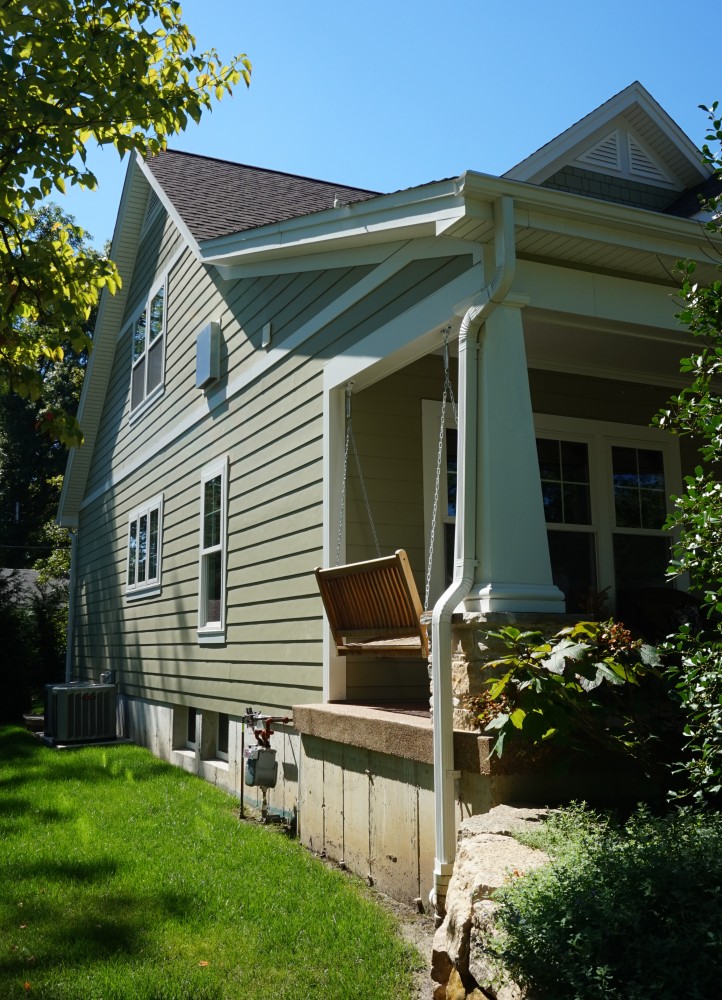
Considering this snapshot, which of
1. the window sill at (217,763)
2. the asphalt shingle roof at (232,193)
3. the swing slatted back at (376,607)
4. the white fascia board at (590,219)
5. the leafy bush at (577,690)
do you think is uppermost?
the asphalt shingle roof at (232,193)

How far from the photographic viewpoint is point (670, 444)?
8.34 meters

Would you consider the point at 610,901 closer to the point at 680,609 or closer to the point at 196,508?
the point at 680,609

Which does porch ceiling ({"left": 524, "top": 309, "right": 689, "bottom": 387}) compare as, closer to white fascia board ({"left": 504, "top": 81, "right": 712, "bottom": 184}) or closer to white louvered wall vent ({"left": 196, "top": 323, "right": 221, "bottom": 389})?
white fascia board ({"left": 504, "top": 81, "right": 712, "bottom": 184})

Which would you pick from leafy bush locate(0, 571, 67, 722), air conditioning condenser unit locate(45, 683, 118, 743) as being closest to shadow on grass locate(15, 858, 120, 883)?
air conditioning condenser unit locate(45, 683, 118, 743)

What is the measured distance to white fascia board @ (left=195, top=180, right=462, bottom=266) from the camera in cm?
510

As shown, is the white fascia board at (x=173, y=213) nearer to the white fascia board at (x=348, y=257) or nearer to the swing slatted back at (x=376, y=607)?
the white fascia board at (x=348, y=257)

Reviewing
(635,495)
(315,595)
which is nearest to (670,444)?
(635,495)

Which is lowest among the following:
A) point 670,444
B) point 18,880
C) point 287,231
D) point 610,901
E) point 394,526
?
point 18,880

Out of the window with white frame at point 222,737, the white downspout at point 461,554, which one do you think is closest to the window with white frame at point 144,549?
the window with white frame at point 222,737

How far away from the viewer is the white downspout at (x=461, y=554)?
4.27 meters

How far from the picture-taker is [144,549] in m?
12.6

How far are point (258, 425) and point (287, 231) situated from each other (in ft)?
6.26

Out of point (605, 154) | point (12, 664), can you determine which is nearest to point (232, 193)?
point (605, 154)

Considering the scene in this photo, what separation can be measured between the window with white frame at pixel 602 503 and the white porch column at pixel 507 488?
2.33 metres
